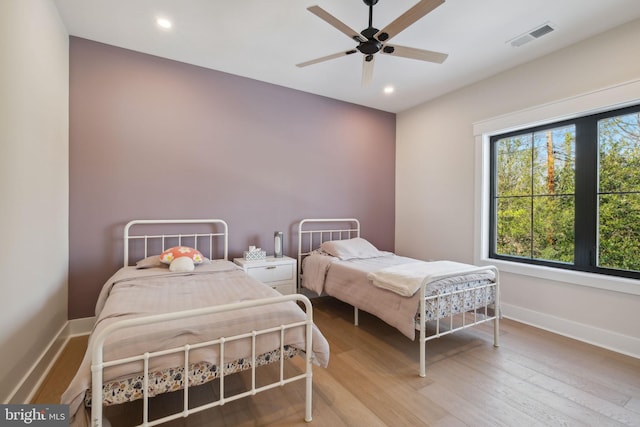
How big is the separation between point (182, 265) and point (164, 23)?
206cm

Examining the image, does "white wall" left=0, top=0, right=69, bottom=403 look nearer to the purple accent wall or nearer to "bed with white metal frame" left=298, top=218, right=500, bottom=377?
the purple accent wall

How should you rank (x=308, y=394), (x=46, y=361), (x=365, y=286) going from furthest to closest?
(x=365, y=286) → (x=46, y=361) → (x=308, y=394)

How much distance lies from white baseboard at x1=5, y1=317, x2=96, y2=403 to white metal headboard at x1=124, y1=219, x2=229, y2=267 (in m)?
0.68

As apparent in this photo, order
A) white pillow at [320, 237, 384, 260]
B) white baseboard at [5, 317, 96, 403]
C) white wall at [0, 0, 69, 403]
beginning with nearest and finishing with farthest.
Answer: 1. white wall at [0, 0, 69, 403]
2. white baseboard at [5, 317, 96, 403]
3. white pillow at [320, 237, 384, 260]

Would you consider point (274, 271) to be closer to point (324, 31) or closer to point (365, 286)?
point (365, 286)

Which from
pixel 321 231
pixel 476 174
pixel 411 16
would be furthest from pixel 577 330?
pixel 411 16

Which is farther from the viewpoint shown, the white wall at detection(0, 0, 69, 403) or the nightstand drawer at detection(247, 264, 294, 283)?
the nightstand drawer at detection(247, 264, 294, 283)

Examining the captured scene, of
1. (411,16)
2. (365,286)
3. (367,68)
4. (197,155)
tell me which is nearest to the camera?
(411,16)

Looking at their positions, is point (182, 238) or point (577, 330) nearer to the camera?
point (577, 330)

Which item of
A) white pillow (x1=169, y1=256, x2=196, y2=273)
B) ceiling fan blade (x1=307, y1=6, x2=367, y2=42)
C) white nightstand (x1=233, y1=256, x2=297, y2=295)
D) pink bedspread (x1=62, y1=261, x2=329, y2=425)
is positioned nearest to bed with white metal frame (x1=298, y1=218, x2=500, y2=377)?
white nightstand (x1=233, y1=256, x2=297, y2=295)

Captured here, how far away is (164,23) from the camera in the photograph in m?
2.50

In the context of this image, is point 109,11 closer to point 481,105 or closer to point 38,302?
point 38,302

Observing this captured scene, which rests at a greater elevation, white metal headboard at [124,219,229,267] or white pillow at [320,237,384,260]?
white metal headboard at [124,219,229,267]

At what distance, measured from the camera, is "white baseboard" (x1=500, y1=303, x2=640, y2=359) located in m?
2.46
